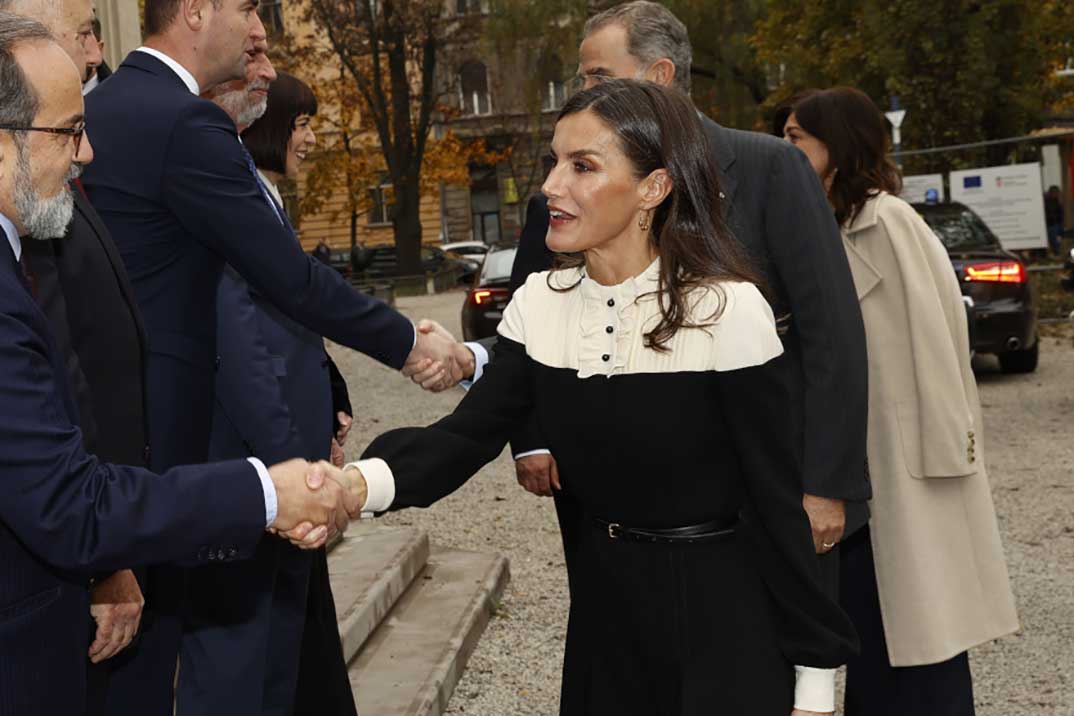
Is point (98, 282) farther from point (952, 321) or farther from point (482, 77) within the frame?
point (482, 77)

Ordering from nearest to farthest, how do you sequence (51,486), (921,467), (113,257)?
1. (51,486)
2. (113,257)
3. (921,467)

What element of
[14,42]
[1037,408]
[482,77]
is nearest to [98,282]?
[14,42]

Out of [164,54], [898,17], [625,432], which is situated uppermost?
[898,17]

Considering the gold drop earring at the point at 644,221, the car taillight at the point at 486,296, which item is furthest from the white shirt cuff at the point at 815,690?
the car taillight at the point at 486,296

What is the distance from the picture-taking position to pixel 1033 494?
9055mm

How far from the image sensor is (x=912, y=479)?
4.31 m

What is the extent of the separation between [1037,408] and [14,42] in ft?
36.4

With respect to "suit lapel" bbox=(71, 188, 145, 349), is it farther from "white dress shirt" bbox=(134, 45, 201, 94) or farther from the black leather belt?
the black leather belt

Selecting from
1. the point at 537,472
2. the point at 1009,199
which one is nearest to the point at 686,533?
the point at 537,472

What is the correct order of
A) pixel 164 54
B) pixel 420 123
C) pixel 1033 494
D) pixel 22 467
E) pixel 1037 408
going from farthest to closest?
1. pixel 420 123
2. pixel 1037 408
3. pixel 1033 494
4. pixel 164 54
5. pixel 22 467

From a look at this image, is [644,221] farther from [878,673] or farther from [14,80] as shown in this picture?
[878,673]

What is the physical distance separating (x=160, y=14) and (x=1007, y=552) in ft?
17.9

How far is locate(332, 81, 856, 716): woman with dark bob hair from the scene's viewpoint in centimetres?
290

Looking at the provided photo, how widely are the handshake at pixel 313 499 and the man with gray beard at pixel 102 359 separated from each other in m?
0.37
